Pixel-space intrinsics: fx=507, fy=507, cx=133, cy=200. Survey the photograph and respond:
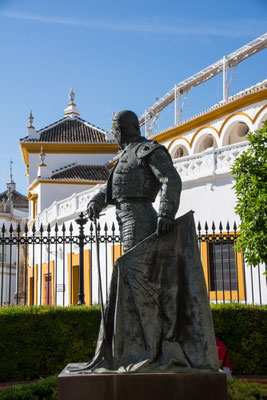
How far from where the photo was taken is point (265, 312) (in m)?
7.98

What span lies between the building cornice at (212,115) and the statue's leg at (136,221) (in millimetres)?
15139

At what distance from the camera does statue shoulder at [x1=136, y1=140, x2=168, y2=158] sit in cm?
434

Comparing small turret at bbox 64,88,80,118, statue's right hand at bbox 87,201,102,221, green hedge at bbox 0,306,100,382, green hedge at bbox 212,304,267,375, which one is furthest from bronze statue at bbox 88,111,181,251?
small turret at bbox 64,88,80,118

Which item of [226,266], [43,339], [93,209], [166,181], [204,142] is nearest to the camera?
[166,181]

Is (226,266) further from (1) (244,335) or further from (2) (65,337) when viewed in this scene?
(2) (65,337)

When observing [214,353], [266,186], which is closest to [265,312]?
[266,186]

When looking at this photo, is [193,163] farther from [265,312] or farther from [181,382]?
[181,382]

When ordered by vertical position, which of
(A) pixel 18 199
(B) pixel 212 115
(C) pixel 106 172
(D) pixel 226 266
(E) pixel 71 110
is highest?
(E) pixel 71 110

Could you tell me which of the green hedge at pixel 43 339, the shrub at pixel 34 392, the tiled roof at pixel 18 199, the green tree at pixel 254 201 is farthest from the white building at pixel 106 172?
the tiled roof at pixel 18 199

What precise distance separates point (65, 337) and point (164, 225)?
4.42m

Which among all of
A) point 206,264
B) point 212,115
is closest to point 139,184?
point 206,264

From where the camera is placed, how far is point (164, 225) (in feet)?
13.2

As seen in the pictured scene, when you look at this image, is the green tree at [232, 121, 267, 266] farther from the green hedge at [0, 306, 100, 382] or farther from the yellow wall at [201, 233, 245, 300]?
the yellow wall at [201, 233, 245, 300]

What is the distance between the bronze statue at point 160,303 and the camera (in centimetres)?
392
